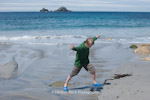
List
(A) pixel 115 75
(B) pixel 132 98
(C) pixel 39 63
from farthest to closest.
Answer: (C) pixel 39 63 → (A) pixel 115 75 → (B) pixel 132 98

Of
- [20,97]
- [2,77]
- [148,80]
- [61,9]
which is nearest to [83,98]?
[20,97]

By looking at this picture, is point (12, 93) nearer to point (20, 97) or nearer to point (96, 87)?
point (20, 97)

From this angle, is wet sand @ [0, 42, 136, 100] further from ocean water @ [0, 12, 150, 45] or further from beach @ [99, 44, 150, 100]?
ocean water @ [0, 12, 150, 45]

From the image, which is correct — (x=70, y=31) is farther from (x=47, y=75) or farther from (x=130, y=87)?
(x=130, y=87)

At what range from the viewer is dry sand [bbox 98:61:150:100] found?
5969 millimetres

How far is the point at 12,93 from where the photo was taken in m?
6.65

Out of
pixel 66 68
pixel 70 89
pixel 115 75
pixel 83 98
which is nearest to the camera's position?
pixel 83 98

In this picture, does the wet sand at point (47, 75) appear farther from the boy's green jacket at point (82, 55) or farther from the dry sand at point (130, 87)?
the boy's green jacket at point (82, 55)

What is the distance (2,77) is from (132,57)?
5.78m

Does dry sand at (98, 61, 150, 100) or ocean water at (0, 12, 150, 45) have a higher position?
dry sand at (98, 61, 150, 100)

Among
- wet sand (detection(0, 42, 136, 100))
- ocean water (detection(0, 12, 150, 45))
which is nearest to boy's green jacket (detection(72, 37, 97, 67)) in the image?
wet sand (detection(0, 42, 136, 100))

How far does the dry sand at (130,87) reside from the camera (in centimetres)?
597

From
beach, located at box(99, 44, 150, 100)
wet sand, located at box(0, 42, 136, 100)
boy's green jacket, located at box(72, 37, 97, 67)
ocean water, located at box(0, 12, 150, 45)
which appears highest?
boy's green jacket, located at box(72, 37, 97, 67)

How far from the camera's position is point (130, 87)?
21.8ft
